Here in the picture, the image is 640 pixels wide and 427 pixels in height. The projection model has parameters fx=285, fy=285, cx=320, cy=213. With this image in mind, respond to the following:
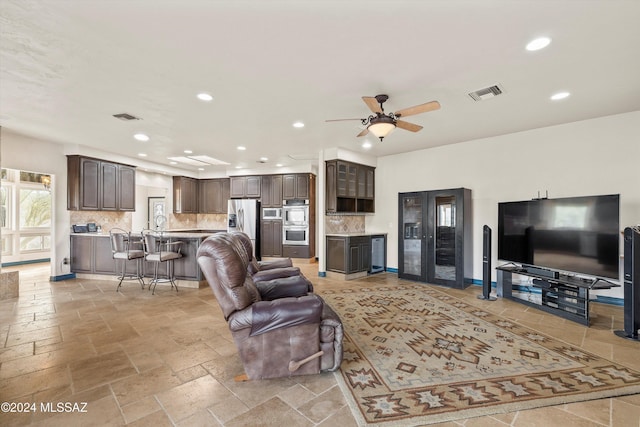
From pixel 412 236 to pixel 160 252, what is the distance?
457cm

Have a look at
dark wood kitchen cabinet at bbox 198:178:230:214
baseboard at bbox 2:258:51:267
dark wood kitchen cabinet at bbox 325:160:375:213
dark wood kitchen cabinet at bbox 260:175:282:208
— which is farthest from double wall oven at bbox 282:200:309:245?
baseboard at bbox 2:258:51:267

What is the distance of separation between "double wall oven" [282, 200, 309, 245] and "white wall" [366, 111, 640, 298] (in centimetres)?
221

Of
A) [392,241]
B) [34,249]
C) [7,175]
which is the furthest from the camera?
[34,249]

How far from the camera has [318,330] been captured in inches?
87.7

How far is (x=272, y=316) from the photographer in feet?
7.06

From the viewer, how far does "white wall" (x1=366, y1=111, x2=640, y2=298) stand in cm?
389

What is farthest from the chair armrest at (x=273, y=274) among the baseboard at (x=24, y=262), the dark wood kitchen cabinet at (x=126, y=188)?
the baseboard at (x=24, y=262)

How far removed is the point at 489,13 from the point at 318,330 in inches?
101

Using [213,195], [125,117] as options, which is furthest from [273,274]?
[213,195]

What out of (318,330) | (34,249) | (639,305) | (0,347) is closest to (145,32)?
(318,330)

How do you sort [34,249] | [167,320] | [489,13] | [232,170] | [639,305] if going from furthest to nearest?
1. [232,170]
2. [34,249]
3. [167,320]
4. [639,305]
5. [489,13]

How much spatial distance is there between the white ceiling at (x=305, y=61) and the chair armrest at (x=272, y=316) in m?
2.06

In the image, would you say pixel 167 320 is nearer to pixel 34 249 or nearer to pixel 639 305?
pixel 639 305

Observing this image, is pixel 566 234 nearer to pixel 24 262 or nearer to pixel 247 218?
pixel 247 218
